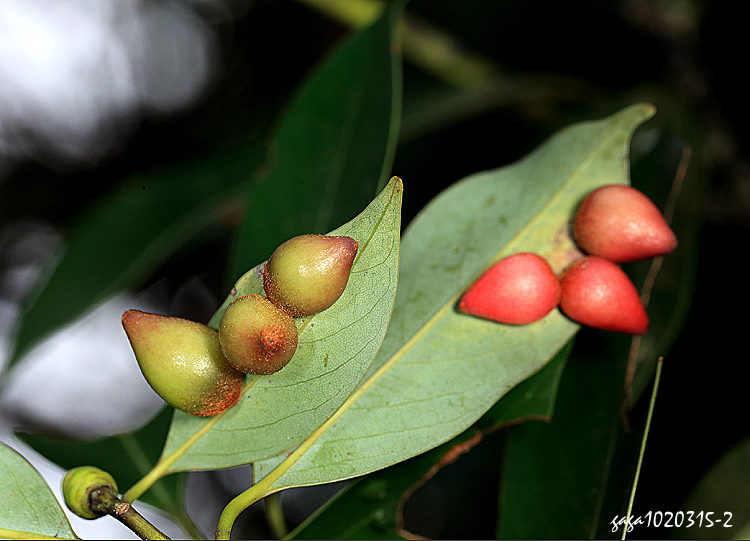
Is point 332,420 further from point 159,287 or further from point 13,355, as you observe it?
point 159,287

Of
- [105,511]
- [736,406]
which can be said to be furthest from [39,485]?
[736,406]

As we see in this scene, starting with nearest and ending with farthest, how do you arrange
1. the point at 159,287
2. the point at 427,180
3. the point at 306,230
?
the point at 306,230 → the point at 427,180 → the point at 159,287

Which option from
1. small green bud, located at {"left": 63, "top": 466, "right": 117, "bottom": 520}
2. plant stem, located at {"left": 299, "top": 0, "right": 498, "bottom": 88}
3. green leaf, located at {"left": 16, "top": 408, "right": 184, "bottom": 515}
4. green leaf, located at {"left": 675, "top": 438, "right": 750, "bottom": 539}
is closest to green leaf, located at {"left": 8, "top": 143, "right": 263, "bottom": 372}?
green leaf, located at {"left": 16, "top": 408, "right": 184, "bottom": 515}

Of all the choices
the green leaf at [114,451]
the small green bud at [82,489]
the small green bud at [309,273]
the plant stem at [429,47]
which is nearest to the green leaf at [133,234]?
the green leaf at [114,451]

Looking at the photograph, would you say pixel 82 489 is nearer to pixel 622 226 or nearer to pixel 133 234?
pixel 622 226

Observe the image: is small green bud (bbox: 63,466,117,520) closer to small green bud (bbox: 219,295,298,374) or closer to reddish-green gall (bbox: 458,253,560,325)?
small green bud (bbox: 219,295,298,374)

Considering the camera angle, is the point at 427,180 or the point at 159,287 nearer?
the point at 427,180
